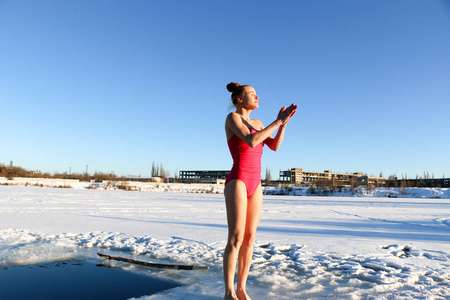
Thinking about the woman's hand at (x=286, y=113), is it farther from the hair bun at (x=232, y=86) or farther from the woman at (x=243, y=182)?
the hair bun at (x=232, y=86)

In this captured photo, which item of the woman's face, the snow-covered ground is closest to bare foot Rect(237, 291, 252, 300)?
the snow-covered ground

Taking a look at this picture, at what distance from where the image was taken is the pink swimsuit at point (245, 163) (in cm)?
194

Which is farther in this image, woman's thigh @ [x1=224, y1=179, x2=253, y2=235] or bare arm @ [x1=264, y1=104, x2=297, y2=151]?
bare arm @ [x1=264, y1=104, x2=297, y2=151]

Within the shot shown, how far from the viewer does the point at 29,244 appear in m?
3.77

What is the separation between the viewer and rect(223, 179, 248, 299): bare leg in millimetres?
1895

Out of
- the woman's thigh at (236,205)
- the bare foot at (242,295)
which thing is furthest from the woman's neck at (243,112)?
the bare foot at (242,295)

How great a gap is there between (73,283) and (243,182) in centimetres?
159

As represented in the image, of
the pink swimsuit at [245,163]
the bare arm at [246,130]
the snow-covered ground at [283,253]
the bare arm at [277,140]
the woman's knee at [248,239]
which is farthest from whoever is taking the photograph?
the snow-covered ground at [283,253]

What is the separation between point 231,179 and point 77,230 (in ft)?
12.5

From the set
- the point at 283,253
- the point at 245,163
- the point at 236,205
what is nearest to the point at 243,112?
the point at 245,163

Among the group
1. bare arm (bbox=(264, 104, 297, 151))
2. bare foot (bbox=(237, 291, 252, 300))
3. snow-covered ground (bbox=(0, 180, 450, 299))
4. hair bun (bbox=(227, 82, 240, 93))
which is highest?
hair bun (bbox=(227, 82, 240, 93))

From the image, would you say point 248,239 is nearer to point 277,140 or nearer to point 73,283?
point 277,140

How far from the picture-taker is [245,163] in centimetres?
195

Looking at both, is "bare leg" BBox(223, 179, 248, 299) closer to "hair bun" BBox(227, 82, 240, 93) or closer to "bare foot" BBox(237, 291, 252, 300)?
"bare foot" BBox(237, 291, 252, 300)
